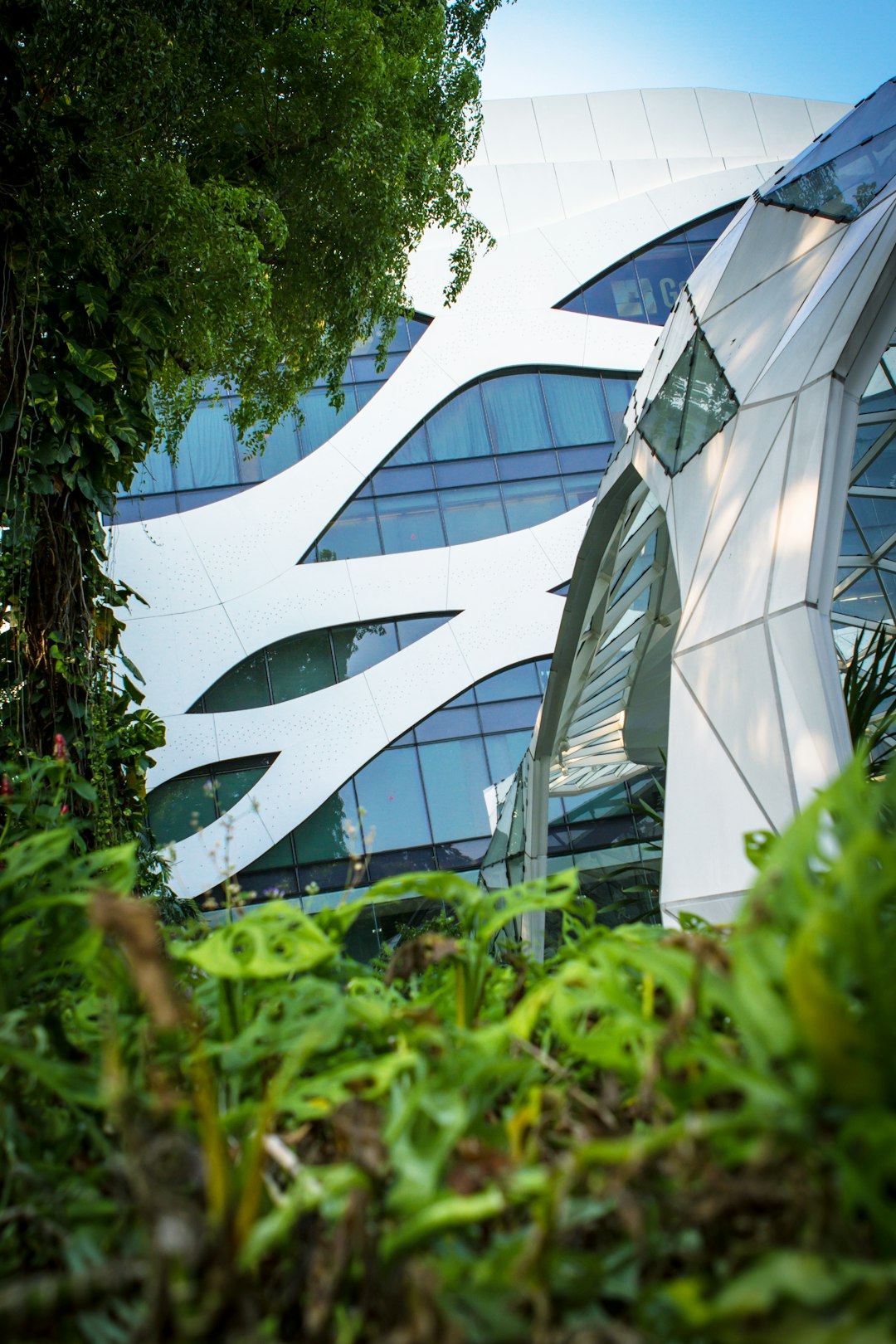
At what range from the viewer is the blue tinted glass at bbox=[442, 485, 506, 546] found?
2172cm

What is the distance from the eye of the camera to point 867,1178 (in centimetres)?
50

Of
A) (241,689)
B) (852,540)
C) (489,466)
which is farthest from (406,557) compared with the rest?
(852,540)

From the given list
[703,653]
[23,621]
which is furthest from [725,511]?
[23,621]

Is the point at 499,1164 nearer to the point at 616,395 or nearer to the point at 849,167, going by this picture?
the point at 849,167

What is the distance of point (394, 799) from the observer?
19891 millimetres

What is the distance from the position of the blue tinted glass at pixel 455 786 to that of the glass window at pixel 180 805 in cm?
460

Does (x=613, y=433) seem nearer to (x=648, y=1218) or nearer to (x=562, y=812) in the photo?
(x=562, y=812)

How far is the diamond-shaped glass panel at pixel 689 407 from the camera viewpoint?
225 inches

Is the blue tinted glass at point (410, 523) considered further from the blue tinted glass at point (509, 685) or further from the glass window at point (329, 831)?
the glass window at point (329, 831)

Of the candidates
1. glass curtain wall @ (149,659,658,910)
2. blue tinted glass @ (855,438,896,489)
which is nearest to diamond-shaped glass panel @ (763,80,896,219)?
blue tinted glass @ (855,438,896,489)

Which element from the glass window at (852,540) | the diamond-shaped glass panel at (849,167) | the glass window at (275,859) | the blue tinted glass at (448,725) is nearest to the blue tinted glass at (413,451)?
the blue tinted glass at (448,725)

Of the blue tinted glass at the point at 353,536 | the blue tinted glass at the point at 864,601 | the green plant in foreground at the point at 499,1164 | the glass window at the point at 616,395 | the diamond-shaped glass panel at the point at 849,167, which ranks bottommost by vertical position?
the green plant in foreground at the point at 499,1164

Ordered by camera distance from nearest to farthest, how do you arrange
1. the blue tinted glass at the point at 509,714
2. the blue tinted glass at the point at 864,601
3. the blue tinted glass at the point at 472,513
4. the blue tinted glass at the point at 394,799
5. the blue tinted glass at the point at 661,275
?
the blue tinted glass at the point at 864,601 → the blue tinted glass at the point at 394,799 → the blue tinted glass at the point at 509,714 → the blue tinted glass at the point at 472,513 → the blue tinted glass at the point at 661,275

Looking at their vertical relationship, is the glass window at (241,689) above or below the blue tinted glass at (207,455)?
below
